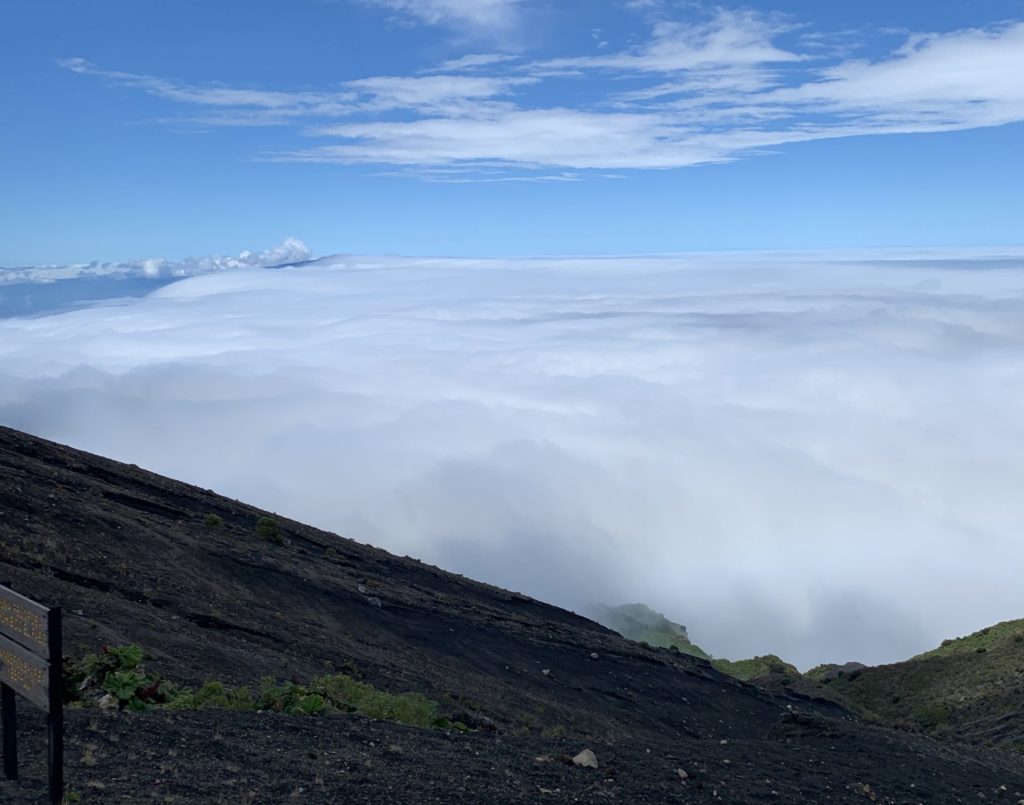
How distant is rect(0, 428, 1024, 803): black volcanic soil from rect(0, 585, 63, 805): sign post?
0.64 m

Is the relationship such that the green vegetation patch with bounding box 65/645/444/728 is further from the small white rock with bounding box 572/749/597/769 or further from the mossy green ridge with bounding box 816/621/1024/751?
the mossy green ridge with bounding box 816/621/1024/751

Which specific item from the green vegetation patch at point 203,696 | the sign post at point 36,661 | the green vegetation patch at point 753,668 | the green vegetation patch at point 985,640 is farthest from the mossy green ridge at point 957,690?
the sign post at point 36,661

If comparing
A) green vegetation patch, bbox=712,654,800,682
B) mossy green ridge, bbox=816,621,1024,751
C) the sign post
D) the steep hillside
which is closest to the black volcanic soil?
the sign post

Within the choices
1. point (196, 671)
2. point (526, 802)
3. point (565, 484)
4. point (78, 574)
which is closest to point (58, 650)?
point (526, 802)

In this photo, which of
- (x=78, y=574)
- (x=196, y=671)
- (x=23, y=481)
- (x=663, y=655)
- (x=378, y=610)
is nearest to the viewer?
(x=196, y=671)

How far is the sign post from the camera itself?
631 cm

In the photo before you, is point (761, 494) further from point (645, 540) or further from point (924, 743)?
point (924, 743)

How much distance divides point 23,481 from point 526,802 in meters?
18.4

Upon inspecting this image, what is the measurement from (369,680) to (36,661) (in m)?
12.2

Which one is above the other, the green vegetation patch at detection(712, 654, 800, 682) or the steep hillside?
the steep hillside

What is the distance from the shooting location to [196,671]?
13836 millimetres

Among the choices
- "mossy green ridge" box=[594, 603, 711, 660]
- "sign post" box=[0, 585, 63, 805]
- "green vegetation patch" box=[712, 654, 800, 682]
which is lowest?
"mossy green ridge" box=[594, 603, 711, 660]

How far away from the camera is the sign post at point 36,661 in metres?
6.31

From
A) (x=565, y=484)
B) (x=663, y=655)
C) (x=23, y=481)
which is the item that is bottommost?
(x=663, y=655)
